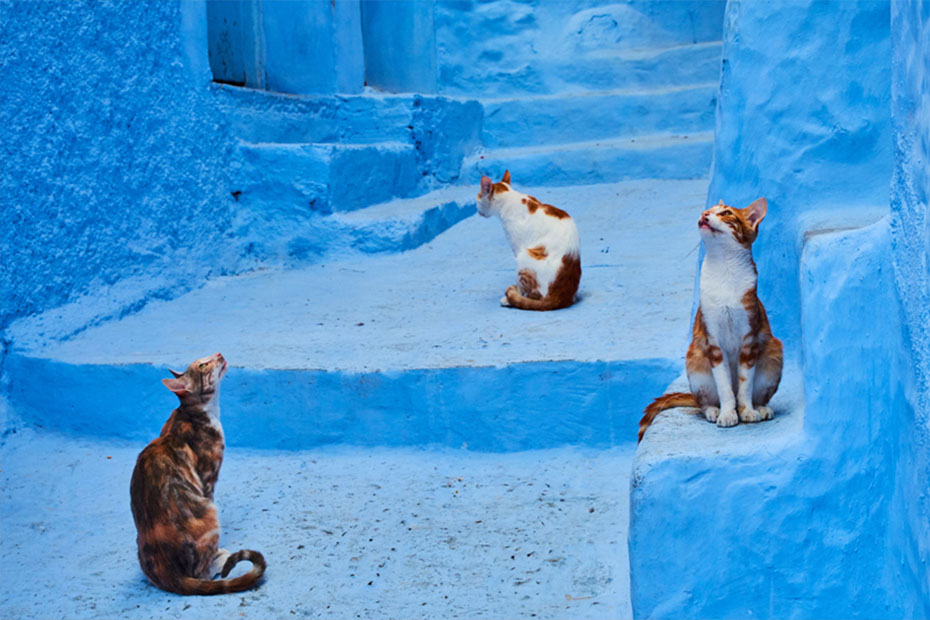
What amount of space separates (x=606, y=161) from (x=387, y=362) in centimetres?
430

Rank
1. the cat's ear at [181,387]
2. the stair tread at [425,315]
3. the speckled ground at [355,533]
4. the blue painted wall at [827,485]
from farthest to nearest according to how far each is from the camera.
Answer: the stair tread at [425,315]
the cat's ear at [181,387]
the speckled ground at [355,533]
the blue painted wall at [827,485]

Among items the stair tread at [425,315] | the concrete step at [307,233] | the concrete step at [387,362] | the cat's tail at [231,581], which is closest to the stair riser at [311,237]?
the concrete step at [307,233]

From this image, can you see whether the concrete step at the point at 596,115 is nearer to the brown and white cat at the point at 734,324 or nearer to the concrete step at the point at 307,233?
the concrete step at the point at 307,233

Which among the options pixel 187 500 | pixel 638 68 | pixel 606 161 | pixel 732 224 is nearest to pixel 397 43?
pixel 638 68

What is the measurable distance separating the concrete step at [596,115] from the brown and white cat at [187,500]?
5794mm

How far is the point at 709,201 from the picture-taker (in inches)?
121

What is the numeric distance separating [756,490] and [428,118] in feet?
18.5

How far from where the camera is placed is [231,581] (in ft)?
8.90

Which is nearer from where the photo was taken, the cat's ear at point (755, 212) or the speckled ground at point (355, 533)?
the cat's ear at point (755, 212)

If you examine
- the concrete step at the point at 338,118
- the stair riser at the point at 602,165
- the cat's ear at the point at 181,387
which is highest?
the concrete step at the point at 338,118

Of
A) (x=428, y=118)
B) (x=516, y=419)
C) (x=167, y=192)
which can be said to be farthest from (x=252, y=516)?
(x=428, y=118)

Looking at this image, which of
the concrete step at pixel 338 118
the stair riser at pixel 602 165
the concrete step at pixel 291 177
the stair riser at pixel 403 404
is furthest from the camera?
the stair riser at pixel 602 165

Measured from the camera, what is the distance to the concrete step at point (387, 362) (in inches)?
142

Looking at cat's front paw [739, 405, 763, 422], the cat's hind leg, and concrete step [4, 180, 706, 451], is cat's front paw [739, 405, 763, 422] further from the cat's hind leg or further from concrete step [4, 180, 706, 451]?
concrete step [4, 180, 706, 451]
